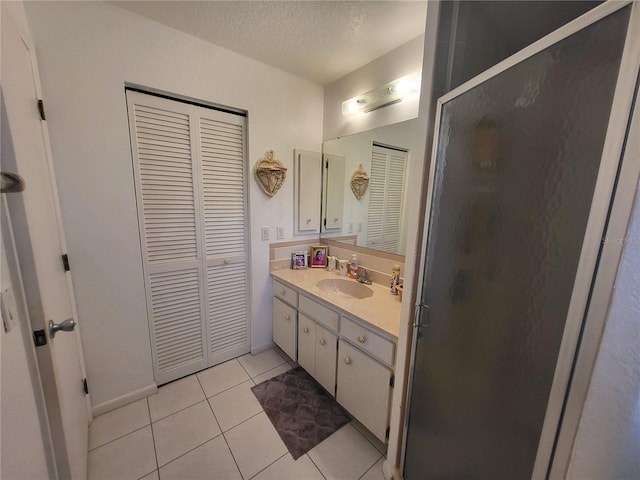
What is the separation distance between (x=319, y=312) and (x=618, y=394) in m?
1.32

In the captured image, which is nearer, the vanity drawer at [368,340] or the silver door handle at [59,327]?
the silver door handle at [59,327]

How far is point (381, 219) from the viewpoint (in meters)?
1.91

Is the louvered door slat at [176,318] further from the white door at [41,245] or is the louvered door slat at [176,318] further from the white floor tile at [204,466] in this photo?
the white floor tile at [204,466]

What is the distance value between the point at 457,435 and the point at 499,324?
1.63 ft

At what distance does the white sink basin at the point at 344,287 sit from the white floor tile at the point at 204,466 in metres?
1.10

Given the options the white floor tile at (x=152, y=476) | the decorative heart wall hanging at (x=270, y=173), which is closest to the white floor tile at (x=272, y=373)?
the white floor tile at (x=152, y=476)

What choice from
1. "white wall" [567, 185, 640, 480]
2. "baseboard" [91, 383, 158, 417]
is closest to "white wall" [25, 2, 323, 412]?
"baseboard" [91, 383, 158, 417]

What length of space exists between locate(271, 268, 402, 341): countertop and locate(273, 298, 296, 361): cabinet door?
233 millimetres

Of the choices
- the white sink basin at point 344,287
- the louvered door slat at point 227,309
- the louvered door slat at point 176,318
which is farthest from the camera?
the louvered door slat at point 227,309

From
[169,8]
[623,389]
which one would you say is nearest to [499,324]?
[623,389]

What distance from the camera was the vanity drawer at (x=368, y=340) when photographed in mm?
1222

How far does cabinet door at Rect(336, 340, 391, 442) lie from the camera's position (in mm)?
1280

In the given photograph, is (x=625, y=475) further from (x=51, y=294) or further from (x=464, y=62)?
(x=51, y=294)

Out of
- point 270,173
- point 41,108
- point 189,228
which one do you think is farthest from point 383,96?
point 41,108
